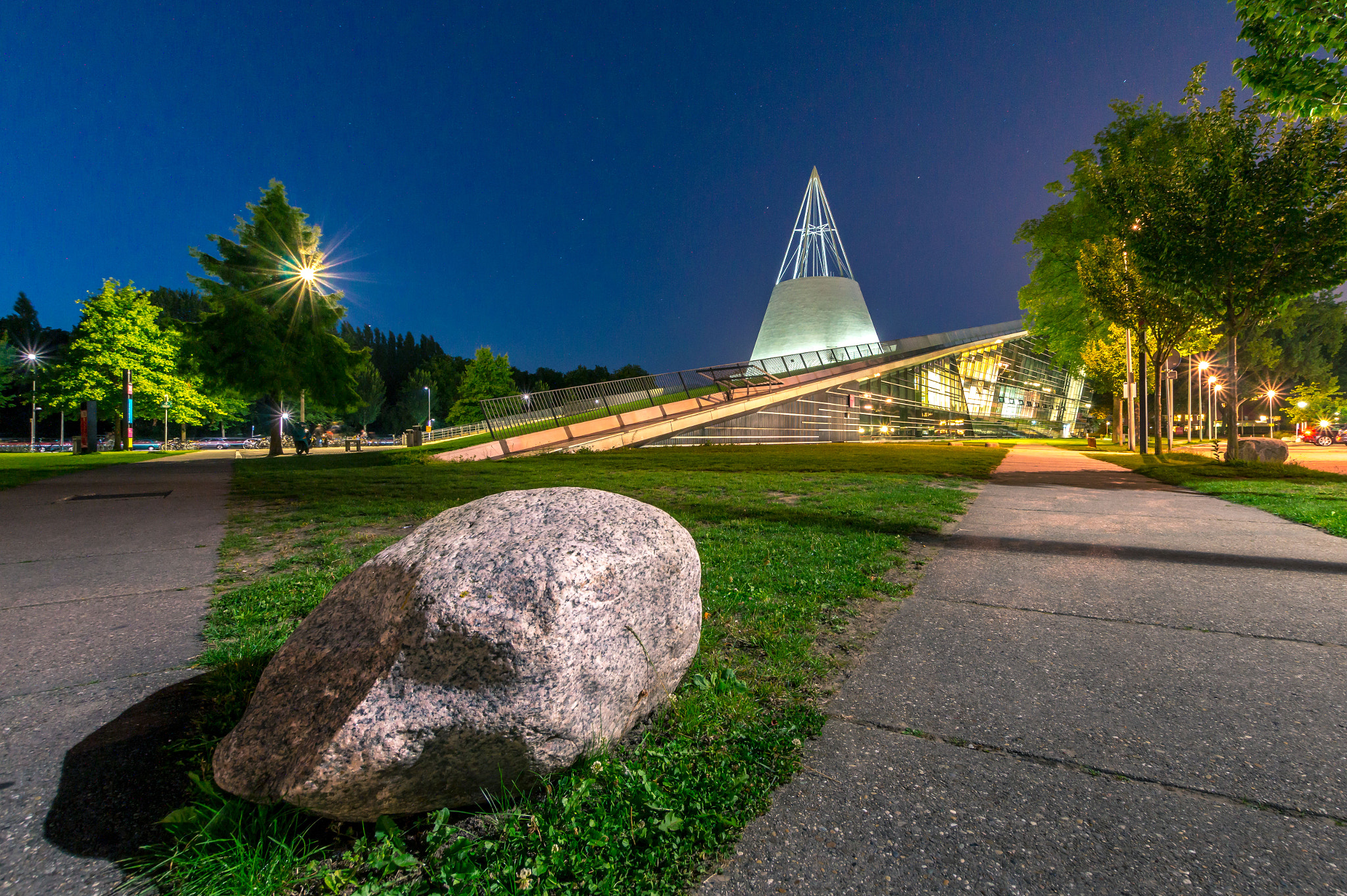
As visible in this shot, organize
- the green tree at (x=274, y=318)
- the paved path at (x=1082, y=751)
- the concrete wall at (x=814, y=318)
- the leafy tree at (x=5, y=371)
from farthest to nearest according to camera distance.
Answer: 1. the concrete wall at (x=814, y=318)
2. the leafy tree at (x=5, y=371)
3. the green tree at (x=274, y=318)
4. the paved path at (x=1082, y=751)

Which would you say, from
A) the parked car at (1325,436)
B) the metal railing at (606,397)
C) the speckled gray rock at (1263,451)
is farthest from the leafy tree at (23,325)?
the parked car at (1325,436)

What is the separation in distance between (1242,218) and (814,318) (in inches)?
1728

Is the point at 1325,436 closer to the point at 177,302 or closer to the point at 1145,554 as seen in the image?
the point at 1145,554

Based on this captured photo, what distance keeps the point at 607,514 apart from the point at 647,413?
81.9 feet

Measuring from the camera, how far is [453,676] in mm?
2053

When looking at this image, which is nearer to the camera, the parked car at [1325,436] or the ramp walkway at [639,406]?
the ramp walkway at [639,406]

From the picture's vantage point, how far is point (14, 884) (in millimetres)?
1717

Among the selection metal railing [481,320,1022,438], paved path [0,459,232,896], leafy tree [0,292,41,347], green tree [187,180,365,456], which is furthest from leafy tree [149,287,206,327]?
paved path [0,459,232,896]

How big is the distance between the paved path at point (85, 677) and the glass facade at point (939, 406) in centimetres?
2198

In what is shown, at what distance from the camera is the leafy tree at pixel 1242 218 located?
13891mm

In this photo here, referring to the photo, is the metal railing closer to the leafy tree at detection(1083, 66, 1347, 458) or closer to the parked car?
the leafy tree at detection(1083, 66, 1347, 458)

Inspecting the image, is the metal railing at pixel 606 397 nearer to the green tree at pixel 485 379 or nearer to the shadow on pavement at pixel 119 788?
the shadow on pavement at pixel 119 788

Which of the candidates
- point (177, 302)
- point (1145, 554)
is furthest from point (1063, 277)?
point (177, 302)

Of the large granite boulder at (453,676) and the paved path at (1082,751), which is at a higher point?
the large granite boulder at (453,676)
